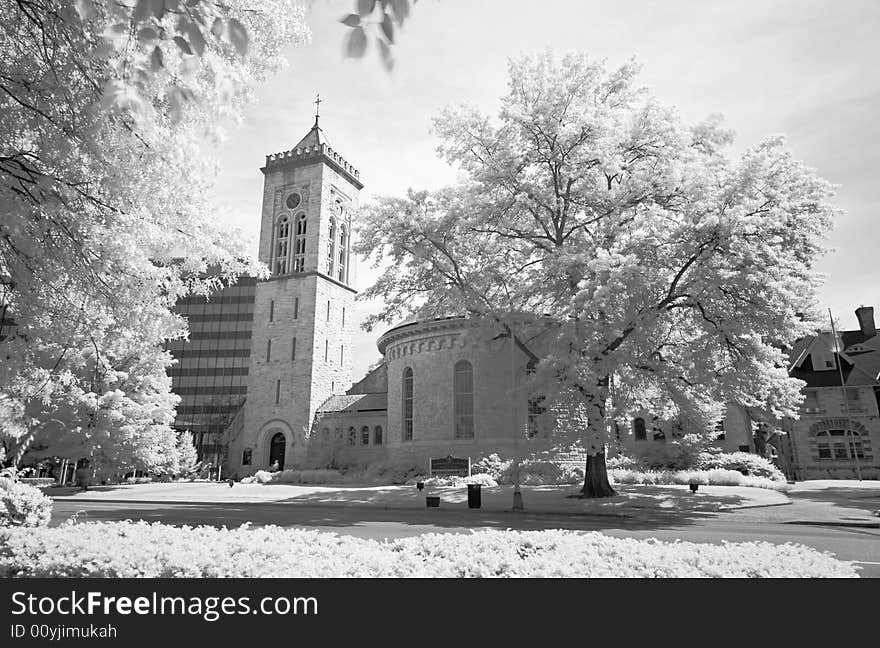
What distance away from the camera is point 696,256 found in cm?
1769

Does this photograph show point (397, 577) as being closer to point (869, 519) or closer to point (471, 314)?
point (869, 519)

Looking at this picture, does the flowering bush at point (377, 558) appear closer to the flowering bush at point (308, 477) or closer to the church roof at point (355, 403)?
the flowering bush at point (308, 477)

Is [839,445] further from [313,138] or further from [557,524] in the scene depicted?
[313,138]

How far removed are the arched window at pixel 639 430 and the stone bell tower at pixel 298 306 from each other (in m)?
24.5

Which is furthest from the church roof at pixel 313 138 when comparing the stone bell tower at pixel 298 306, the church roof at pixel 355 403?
the church roof at pixel 355 403

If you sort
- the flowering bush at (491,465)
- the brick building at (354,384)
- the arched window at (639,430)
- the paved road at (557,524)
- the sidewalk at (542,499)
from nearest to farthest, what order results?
the paved road at (557,524), the sidewalk at (542,499), the flowering bush at (491,465), the brick building at (354,384), the arched window at (639,430)

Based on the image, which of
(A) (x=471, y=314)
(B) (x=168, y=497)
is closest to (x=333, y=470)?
(B) (x=168, y=497)

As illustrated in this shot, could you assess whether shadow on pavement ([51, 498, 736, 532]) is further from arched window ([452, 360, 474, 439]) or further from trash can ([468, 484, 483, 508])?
arched window ([452, 360, 474, 439])

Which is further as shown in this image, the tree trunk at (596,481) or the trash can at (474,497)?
the tree trunk at (596,481)

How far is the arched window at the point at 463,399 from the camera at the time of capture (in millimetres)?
34875

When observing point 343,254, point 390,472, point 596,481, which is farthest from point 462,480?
point 343,254

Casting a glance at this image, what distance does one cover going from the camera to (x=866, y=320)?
46.3 m

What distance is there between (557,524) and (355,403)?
3073cm
